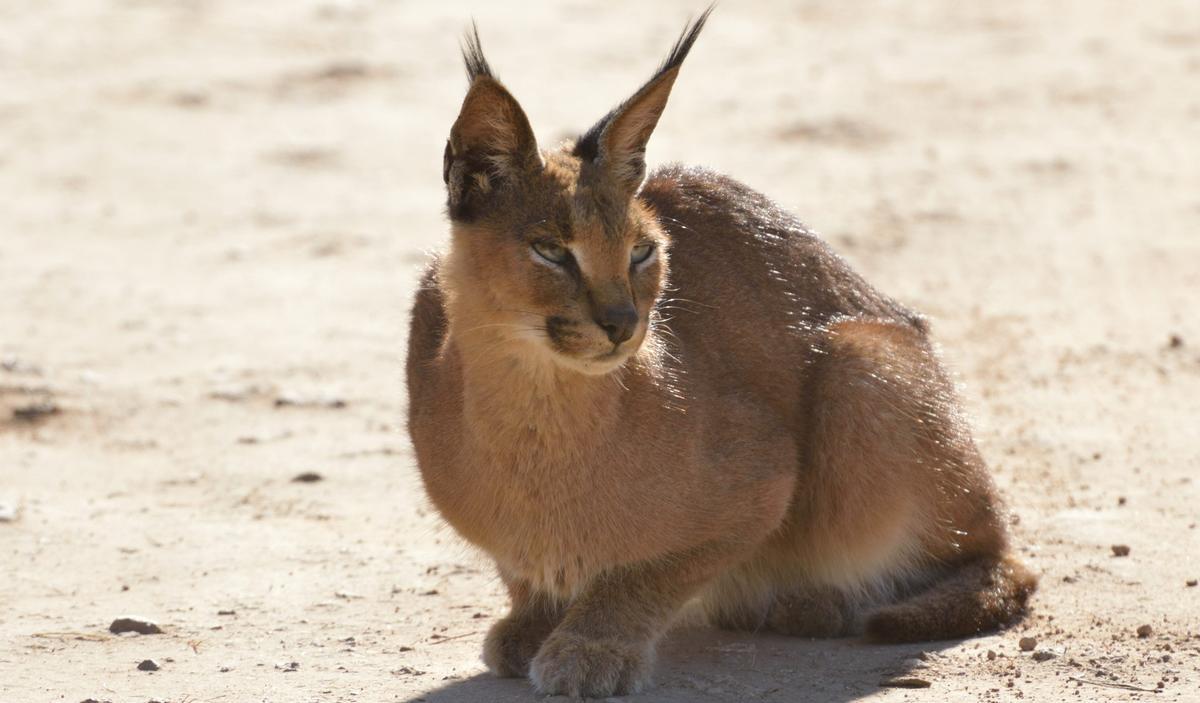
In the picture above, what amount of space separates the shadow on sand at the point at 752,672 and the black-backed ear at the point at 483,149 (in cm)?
158

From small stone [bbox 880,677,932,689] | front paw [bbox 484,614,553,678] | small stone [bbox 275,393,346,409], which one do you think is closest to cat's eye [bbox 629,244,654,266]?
front paw [bbox 484,614,553,678]

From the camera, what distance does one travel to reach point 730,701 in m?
5.65

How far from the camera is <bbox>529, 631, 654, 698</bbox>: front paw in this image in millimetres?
5746

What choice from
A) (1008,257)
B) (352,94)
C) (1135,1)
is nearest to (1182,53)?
(1135,1)

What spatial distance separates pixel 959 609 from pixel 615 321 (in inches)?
72.6

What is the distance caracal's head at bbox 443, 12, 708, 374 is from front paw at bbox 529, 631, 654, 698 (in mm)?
968

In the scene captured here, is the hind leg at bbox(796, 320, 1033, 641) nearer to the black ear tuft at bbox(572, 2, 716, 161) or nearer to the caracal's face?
the caracal's face

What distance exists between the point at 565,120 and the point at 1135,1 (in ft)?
19.0

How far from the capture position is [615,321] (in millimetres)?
5434

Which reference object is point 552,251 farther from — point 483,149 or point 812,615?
point 812,615

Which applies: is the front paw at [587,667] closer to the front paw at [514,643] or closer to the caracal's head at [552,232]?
the front paw at [514,643]

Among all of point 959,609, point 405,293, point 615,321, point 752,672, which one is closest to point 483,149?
point 615,321

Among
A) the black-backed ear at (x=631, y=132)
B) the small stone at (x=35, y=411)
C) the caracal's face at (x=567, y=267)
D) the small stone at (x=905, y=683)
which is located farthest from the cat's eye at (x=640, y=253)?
the small stone at (x=35, y=411)

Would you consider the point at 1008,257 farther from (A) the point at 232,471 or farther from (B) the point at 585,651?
(B) the point at 585,651
